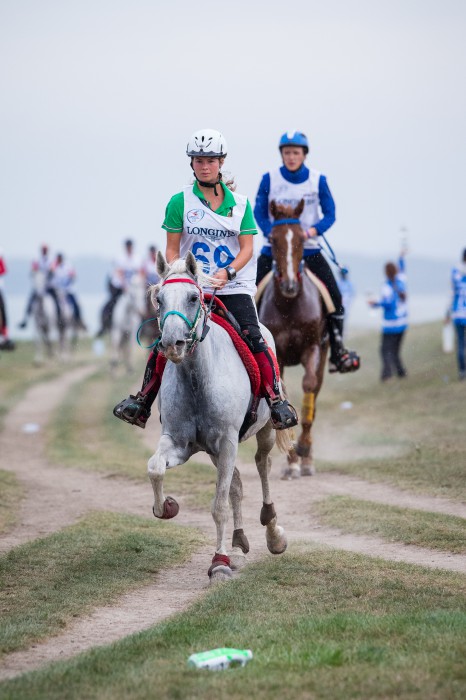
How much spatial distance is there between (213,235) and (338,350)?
6925 millimetres

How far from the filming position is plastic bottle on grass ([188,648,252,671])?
21.1 ft

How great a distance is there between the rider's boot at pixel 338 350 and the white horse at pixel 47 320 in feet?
69.1

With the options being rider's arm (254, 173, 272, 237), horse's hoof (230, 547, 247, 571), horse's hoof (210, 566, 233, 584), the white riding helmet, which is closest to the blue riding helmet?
rider's arm (254, 173, 272, 237)

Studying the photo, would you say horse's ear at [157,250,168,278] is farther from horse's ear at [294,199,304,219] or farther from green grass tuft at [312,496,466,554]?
horse's ear at [294,199,304,219]

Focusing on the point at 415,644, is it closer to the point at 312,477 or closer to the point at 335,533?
the point at 335,533

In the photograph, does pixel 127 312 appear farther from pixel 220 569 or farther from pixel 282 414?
pixel 220 569

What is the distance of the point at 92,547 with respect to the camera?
421 inches

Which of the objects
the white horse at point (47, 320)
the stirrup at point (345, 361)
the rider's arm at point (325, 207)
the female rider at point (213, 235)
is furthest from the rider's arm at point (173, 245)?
the white horse at point (47, 320)

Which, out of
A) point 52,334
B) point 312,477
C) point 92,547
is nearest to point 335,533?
point 92,547

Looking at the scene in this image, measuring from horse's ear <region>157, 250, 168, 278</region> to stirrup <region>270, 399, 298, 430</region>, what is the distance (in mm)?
1768

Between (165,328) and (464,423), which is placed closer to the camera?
(165,328)

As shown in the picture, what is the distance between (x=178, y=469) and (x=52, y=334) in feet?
71.7

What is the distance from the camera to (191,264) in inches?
346

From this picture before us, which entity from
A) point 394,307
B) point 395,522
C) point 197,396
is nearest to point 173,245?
point 197,396
